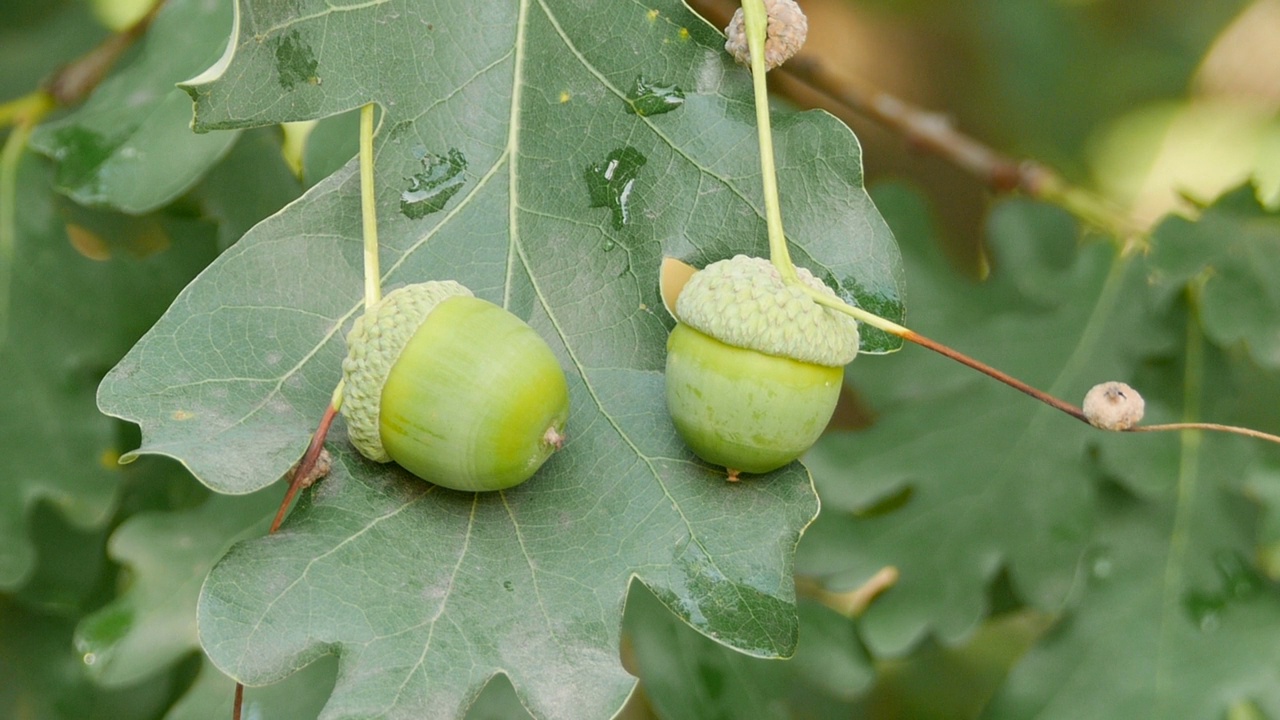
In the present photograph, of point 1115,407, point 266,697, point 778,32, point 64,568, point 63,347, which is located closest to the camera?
point 1115,407

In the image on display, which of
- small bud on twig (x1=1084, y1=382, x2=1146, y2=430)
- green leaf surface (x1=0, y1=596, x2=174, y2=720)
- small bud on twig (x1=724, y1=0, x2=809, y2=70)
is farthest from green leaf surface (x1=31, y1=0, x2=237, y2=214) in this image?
small bud on twig (x1=1084, y1=382, x2=1146, y2=430)

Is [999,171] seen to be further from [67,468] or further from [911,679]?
[67,468]

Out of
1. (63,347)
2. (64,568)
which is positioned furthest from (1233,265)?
(64,568)

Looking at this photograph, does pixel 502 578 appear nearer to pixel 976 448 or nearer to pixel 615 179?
pixel 615 179

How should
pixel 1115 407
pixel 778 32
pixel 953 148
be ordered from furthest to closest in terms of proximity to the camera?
pixel 953 148, pixel 778 32, pixel 1115 407

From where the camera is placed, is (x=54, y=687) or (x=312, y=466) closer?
(x=312, y=466)

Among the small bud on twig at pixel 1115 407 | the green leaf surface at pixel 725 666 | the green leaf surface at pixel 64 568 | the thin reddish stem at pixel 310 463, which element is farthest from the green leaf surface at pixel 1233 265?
the green leaf surface at pixel 64 568

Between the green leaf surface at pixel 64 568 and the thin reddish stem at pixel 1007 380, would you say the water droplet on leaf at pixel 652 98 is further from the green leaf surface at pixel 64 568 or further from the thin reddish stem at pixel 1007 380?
the green leaf surface at pixel 64 568
